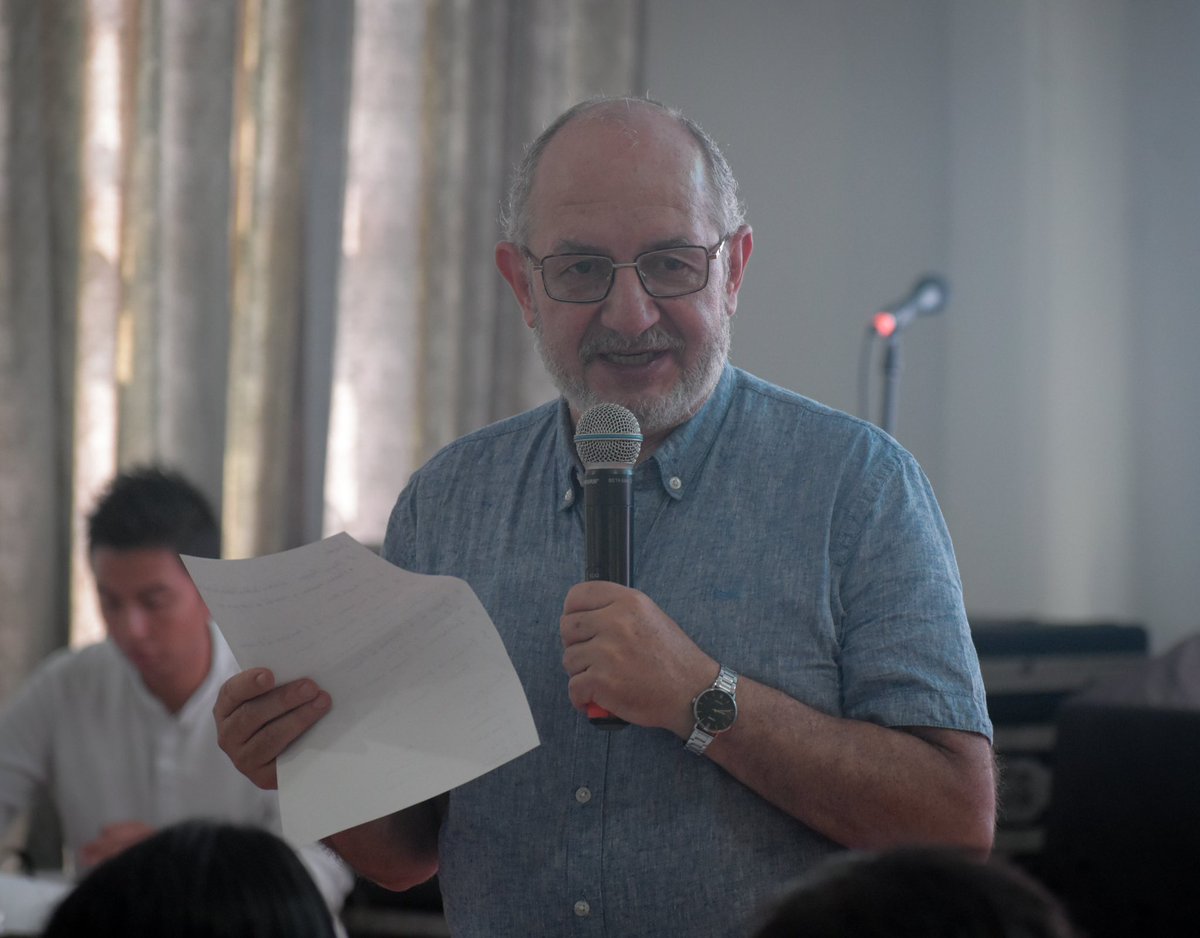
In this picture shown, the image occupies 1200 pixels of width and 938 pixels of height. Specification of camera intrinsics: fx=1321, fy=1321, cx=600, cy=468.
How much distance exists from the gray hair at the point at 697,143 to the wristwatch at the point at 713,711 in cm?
54

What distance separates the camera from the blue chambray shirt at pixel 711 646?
50.6 inches

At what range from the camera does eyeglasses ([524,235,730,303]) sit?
1.42m

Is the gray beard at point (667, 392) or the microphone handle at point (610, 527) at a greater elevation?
the gray beard at point (667, 392)

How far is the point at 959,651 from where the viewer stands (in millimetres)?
1280

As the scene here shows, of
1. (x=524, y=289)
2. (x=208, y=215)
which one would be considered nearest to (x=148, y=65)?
(x=208, y=215)

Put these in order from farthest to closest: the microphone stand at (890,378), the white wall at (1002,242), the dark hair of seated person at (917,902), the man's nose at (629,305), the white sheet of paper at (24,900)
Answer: the white wall at (1002,242) < the microphone stand at (890,378) < the white sheet of paper at (24,900) < the man's nose at (629,305) < the dark hair of seated person at (917,902)

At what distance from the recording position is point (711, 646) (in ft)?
4.38

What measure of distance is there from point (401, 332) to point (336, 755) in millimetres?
2686

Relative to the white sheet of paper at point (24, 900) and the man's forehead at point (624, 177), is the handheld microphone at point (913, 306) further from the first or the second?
the white sheet of paper at point (24, 900)

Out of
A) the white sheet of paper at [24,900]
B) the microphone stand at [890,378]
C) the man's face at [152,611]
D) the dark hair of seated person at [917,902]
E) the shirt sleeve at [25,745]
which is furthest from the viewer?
the microphone stand at [890,378]

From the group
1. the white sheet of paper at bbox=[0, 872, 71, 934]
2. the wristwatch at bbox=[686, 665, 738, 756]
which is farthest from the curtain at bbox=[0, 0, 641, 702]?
the wristwatch at bbox=[686, 665, 738, 756]

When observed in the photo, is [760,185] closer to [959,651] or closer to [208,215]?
[208,215]

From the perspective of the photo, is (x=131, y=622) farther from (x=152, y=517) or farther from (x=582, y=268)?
(x=582, y=268)

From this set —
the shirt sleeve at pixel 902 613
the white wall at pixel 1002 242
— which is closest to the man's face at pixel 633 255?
the shirt sleeve at pixel 902 613
